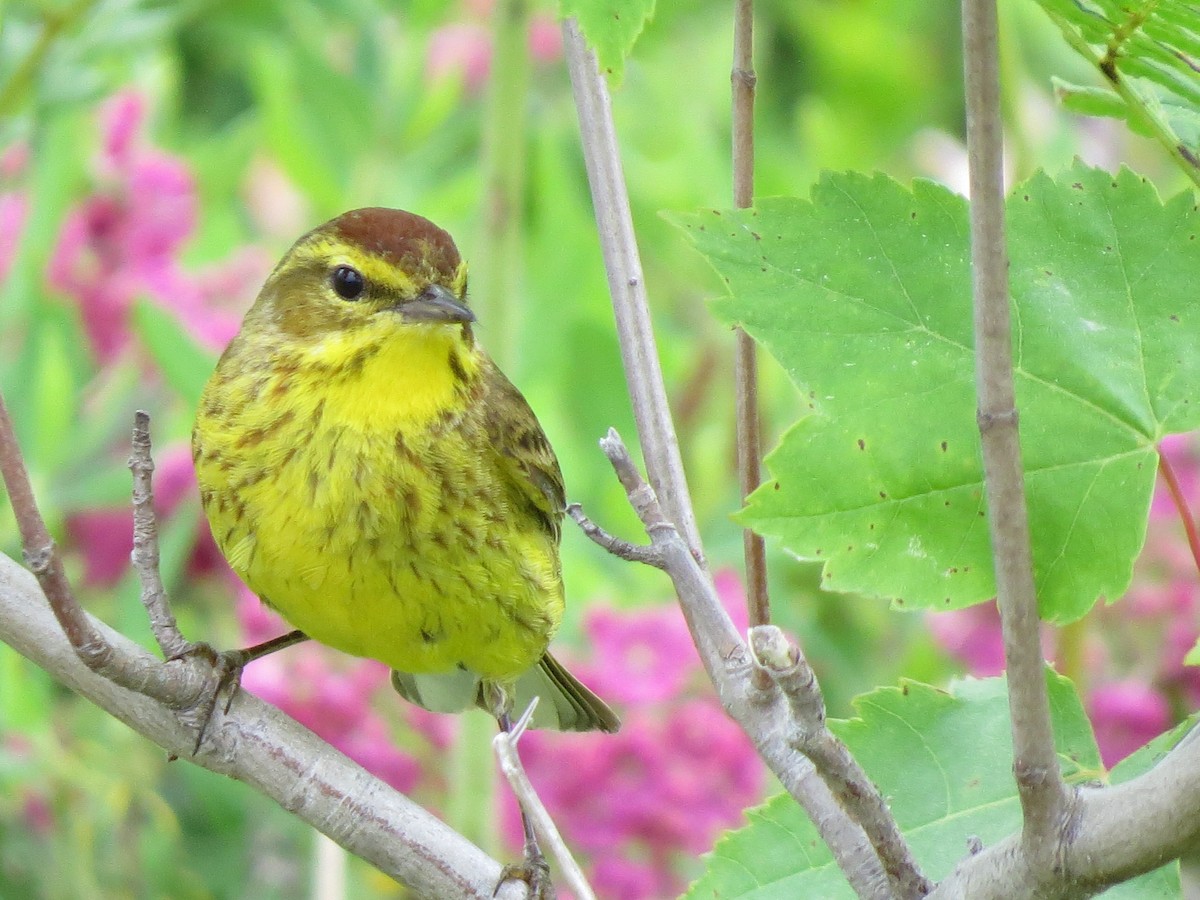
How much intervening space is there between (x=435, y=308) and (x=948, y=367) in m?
1.25

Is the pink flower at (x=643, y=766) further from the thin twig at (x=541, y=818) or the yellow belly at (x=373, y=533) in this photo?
the thin twig at (x=541, y=818)

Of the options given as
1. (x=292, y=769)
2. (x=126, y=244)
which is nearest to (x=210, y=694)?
(x=292, y=769)

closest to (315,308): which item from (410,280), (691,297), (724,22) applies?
(410,280)

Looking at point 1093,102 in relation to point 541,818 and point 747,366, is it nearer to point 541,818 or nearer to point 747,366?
point 747,366

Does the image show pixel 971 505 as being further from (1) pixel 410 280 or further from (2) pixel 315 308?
(2) pixel 315 308

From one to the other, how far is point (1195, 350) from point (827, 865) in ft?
1.85

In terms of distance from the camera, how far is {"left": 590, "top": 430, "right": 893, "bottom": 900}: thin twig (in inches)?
51.1

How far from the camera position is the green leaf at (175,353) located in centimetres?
322

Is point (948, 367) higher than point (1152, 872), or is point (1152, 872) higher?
point (948, 367)

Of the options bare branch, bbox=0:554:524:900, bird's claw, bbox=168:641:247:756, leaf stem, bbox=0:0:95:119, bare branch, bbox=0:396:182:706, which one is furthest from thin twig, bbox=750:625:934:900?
leaf stem, bbox=0:0:95:119

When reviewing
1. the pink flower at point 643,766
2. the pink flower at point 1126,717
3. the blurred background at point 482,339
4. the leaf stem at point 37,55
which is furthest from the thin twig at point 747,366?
the leaf stem at point 37,55

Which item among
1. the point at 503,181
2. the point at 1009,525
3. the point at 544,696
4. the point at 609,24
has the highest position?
the point at 609,24

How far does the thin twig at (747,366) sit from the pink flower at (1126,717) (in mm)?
1173

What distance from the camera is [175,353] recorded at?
3.24 m
